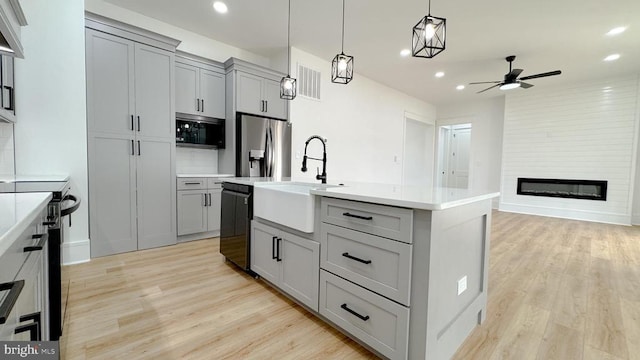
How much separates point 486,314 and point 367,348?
1.06 metres

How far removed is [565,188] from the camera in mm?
5992

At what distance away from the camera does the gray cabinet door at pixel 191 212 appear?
350cm

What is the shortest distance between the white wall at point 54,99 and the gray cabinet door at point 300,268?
229 cm

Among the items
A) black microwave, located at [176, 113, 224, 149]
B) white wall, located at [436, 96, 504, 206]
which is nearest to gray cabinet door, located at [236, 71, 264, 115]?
black microwave, located at [176, 113, 224, 149]

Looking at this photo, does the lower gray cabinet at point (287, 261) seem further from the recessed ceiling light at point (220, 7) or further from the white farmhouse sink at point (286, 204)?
the recessed ceiling light at point (220, 7)

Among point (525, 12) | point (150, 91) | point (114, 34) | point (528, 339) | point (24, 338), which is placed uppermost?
point (525, 12)

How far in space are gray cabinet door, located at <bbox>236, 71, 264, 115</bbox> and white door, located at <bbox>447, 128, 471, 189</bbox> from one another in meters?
6.87

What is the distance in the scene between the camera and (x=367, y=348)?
1.51m

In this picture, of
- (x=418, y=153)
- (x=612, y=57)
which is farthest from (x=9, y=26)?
(x=418, y=153)

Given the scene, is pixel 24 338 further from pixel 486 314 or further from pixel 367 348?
pixel 486 314

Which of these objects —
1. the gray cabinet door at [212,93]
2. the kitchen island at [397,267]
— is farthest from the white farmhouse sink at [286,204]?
the gray cabinet door at [212,93]

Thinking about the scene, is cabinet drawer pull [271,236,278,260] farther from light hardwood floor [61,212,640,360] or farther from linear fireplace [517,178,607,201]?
linear fireplace [517,178,607,201]

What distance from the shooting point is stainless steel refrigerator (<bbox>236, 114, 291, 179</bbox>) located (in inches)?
156

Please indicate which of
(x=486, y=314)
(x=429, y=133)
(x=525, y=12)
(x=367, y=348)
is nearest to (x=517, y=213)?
(x=429, y=133)
